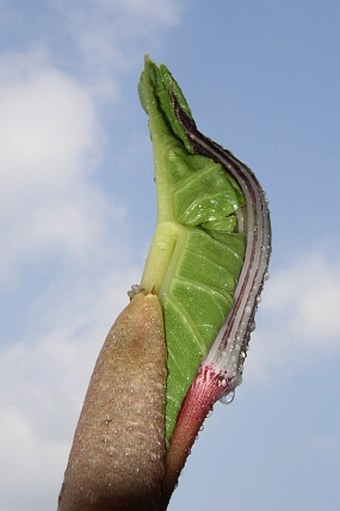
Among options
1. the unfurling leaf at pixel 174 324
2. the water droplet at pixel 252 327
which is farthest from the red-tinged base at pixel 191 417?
the water droplet at pixel 252 327

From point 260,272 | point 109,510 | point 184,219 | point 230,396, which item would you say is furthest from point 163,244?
point 109,510

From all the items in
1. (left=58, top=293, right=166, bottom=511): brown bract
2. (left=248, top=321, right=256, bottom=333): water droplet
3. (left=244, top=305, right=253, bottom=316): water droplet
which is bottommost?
(left=58, top=293, right=166, bottom=511): brown bract

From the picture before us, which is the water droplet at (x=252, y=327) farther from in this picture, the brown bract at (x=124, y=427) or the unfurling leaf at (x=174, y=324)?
the brown bract at (x=124, y=427)

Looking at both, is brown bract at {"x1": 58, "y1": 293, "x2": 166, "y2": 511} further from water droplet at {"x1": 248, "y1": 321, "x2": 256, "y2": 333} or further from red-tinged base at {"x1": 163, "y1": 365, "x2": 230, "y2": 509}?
water droplet at {"x1": 248, "y1": 321, "x2": 256, "y2": 333}

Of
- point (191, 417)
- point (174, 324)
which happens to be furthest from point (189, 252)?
point (191, 417)

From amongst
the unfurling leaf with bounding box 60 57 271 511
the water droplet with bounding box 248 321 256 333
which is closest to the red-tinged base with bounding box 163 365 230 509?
the unfurling leaf with bounding box 60 57 271 511

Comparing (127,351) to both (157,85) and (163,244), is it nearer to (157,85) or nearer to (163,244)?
(163,244)

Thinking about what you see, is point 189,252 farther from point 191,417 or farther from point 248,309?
point 191,417
